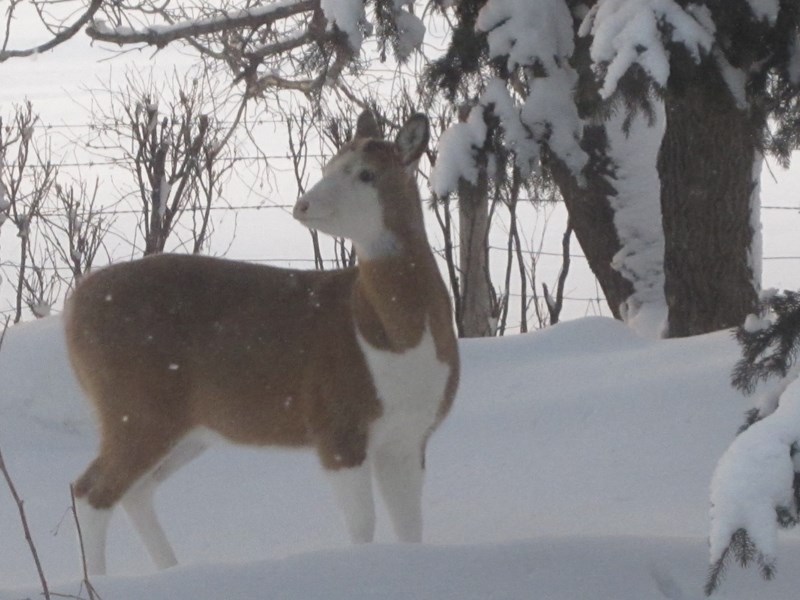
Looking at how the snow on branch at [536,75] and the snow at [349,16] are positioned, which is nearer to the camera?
the snow on branch at [536,75]

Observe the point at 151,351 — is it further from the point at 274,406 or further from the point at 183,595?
the point at 183,595

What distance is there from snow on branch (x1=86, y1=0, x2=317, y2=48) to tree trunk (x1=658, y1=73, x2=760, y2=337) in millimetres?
2155

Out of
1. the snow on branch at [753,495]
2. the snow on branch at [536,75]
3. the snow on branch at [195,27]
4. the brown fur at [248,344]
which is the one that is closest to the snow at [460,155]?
the snow on branch at [536,75]

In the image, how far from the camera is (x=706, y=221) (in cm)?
669

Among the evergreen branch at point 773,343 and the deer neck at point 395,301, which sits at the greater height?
the deer neck at point 395,301

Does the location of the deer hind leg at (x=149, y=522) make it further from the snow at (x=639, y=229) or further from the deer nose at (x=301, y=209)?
the snow at (x=639, y=229)

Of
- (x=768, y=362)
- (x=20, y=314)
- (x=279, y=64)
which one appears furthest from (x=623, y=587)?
(x=20, y=314)

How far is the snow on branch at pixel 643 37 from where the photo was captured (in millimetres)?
3570

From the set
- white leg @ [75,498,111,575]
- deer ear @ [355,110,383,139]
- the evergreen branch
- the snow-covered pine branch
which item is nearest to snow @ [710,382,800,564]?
the snow-covered pine branch

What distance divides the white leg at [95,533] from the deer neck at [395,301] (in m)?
1.06

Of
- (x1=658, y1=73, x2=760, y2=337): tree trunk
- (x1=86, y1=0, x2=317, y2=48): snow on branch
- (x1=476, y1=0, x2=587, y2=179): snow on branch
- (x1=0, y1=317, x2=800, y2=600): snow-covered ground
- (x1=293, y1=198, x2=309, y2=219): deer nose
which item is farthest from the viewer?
(x1=86, y1=0, x2=317, y2=48): snow on branch

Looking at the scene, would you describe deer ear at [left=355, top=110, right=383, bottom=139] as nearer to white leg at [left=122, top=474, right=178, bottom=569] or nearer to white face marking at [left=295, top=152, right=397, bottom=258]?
white face marking at [left=295, top=152, right=397, bottom=258]

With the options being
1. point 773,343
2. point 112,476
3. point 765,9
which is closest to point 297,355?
point 112,476

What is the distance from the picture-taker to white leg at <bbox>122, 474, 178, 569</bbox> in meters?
4.72
